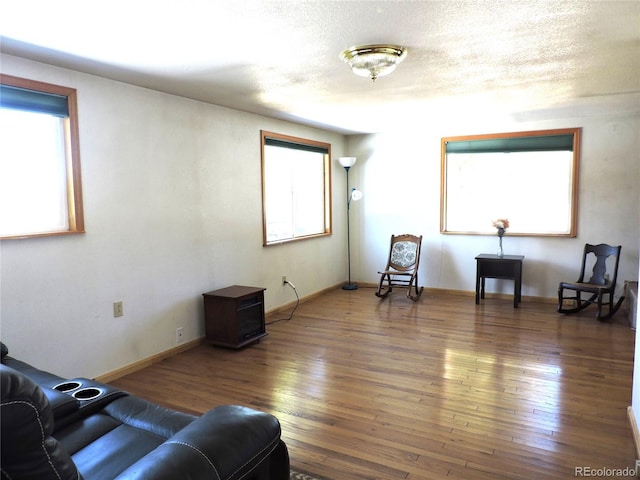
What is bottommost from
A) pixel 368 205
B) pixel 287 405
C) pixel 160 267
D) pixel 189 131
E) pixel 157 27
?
pixel 287 405

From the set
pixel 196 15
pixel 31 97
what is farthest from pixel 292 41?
pixel 31 97

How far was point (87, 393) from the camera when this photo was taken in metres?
2.03

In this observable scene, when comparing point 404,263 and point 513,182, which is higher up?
point 513,182

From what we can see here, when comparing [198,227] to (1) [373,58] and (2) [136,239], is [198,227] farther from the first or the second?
(1) [373,58]

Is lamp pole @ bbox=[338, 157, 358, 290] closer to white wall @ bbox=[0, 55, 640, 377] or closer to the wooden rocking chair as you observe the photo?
white wall @ bbox=[0, 55, 640, 377]

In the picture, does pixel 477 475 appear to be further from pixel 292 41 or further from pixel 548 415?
pixel 292 41

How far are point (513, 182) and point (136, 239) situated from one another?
453 centimetres

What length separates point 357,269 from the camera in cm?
674

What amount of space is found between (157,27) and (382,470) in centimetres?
247

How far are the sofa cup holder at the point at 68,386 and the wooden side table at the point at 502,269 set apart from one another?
14.7 ft

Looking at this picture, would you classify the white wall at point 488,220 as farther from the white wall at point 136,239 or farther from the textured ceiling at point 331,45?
the white wall at point 136,239

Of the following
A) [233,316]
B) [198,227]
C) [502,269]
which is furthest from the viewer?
[502,269]

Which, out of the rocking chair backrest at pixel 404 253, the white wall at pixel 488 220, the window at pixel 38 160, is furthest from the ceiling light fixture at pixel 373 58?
the rocking chair backrest at pixel 404 253

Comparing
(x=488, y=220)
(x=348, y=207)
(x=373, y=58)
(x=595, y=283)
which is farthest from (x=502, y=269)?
(x=373, y=58)
